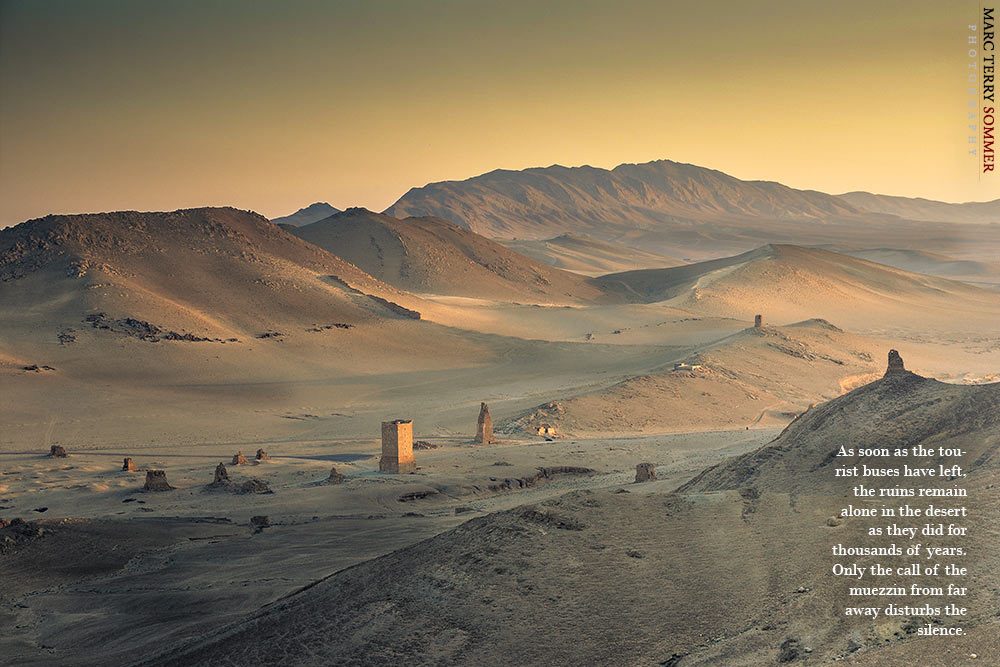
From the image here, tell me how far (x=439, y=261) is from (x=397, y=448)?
74539 millimetres

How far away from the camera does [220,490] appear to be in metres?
25.1

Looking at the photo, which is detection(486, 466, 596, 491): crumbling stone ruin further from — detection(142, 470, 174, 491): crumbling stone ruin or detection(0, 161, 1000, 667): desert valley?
detection(142, 470, 174, 491): crumbling stone ruin

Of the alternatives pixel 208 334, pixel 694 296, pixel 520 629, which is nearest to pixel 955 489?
pixel 520 629

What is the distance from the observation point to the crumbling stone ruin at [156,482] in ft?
82.7

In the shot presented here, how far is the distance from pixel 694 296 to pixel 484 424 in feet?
190

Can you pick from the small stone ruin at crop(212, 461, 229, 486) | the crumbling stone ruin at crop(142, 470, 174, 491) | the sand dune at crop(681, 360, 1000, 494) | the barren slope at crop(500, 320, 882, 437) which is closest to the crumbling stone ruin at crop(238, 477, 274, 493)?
the small stone ruin at crop(212, 461, 229, 486)

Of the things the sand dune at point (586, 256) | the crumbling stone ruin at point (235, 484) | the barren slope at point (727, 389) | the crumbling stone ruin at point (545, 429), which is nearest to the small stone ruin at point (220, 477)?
the crumbling stone ruin at point (235, 484)

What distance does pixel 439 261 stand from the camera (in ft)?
329

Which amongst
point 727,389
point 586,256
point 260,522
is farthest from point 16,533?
point 586,256

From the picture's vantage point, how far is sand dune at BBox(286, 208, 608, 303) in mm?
94688

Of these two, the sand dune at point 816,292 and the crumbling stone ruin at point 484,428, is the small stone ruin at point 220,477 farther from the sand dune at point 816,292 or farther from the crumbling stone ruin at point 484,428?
the sand dune at point 816,292

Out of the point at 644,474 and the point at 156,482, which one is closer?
the point at 644,474

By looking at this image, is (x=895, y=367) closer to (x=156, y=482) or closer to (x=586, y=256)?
(x=156, y=482)

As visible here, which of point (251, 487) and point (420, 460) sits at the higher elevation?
point (420, 460)
